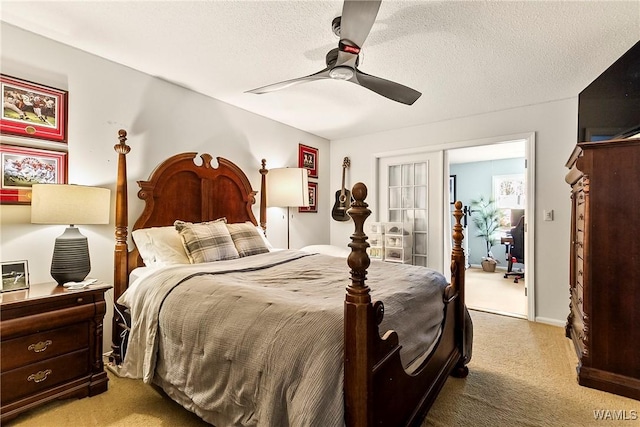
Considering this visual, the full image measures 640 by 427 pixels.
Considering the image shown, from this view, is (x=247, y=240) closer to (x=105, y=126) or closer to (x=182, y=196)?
(x=182, y=196)

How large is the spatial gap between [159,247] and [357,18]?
2046 millimetres

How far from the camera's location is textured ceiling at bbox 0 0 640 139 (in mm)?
1844

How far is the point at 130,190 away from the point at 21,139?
0.73 meters

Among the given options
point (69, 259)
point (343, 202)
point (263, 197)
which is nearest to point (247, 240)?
point (263, 197)

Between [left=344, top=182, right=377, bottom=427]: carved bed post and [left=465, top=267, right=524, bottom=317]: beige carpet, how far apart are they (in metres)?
3.23

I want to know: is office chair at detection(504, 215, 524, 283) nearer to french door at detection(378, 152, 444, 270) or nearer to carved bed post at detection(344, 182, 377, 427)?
french door at detection(378, 152, 444, 270)

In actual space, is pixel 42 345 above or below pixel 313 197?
below

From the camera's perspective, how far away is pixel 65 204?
191cm

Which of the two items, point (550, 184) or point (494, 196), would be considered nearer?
point (550, 184)

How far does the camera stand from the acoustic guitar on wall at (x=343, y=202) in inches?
184

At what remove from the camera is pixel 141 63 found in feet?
8.22

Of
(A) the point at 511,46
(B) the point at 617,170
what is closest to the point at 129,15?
(A) the point at 511,46

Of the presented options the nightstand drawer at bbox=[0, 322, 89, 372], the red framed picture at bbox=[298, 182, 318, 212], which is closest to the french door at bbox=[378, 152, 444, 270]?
the red framed picture at bbox=[298, 182, 318, 212]

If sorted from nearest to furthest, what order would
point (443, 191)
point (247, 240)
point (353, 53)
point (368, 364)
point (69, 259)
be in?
point (368, 364)
point (353, 53)
point (69, 259)
point (247, 240)
point (443, 191)
